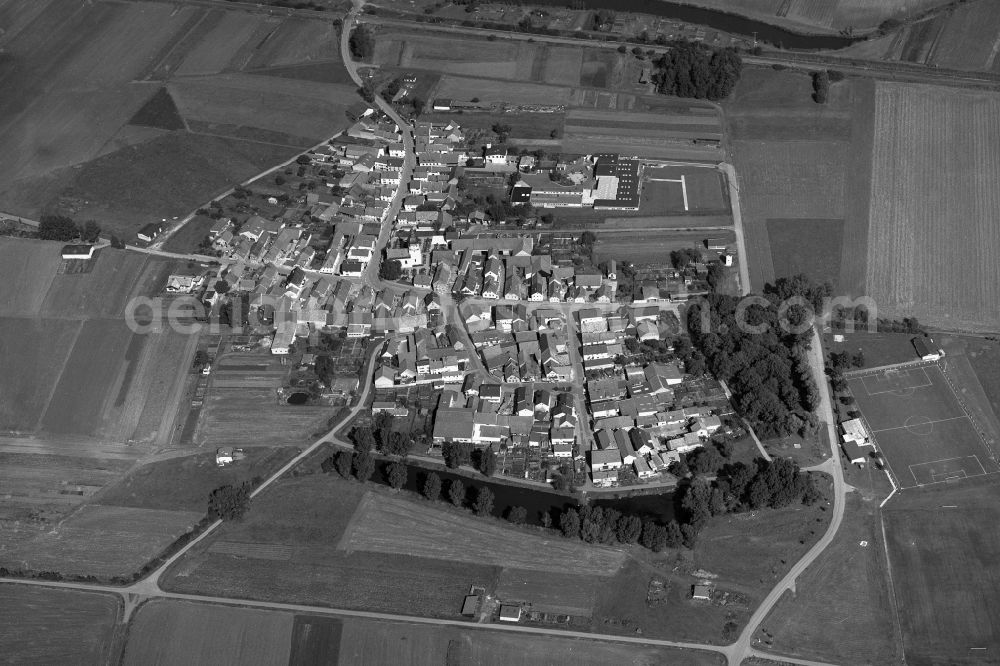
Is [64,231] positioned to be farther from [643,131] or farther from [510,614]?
[643,131]

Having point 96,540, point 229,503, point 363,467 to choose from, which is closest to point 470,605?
point 363,467

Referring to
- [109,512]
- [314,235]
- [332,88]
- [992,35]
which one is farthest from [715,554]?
[992,35]

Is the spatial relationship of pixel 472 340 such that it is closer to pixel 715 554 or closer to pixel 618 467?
pixel 618 467

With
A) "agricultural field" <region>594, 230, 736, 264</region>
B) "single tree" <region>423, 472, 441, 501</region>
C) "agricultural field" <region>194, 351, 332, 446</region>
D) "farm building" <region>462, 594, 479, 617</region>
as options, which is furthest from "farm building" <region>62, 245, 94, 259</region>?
"farm building" <region>462, 594, 479, 617</region>

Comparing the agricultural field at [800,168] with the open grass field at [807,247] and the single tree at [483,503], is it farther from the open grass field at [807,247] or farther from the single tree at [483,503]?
the single tree at [483,503]

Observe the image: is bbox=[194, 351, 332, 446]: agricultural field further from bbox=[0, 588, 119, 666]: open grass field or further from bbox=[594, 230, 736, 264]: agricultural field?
bbox=[594, 230, 736, 264]: agricultural field
